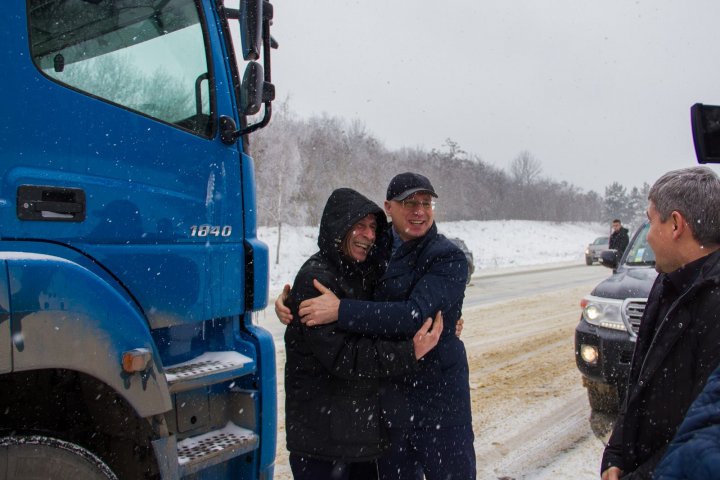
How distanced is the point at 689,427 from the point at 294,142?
34583mm

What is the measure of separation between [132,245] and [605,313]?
392 cm

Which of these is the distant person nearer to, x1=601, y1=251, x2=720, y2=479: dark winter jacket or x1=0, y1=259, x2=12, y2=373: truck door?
x1=601, y1=251, x2=720, y2=479: dark winter jacket

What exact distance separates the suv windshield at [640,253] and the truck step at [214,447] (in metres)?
4.43

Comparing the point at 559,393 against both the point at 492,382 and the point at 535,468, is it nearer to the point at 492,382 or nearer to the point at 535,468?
the point at 492,382

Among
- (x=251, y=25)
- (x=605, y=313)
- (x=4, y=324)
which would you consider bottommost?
(x=605, y=313)

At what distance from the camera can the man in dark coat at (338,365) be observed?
7.27 feet

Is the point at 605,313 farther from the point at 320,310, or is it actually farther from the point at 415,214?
the point at 320,310

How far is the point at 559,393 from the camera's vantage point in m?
5.42

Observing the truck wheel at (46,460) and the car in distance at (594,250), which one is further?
the car in distance at (594,250)

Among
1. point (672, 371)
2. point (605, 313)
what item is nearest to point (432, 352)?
point (672, 371)

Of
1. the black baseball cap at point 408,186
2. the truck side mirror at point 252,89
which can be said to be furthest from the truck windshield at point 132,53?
the black baseball cap at point 408,186

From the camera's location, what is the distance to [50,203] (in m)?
1.90

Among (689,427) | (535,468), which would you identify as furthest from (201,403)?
(535,468)

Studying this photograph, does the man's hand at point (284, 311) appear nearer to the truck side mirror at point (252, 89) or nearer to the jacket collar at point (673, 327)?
the truck side mirror at point (252, 89)
